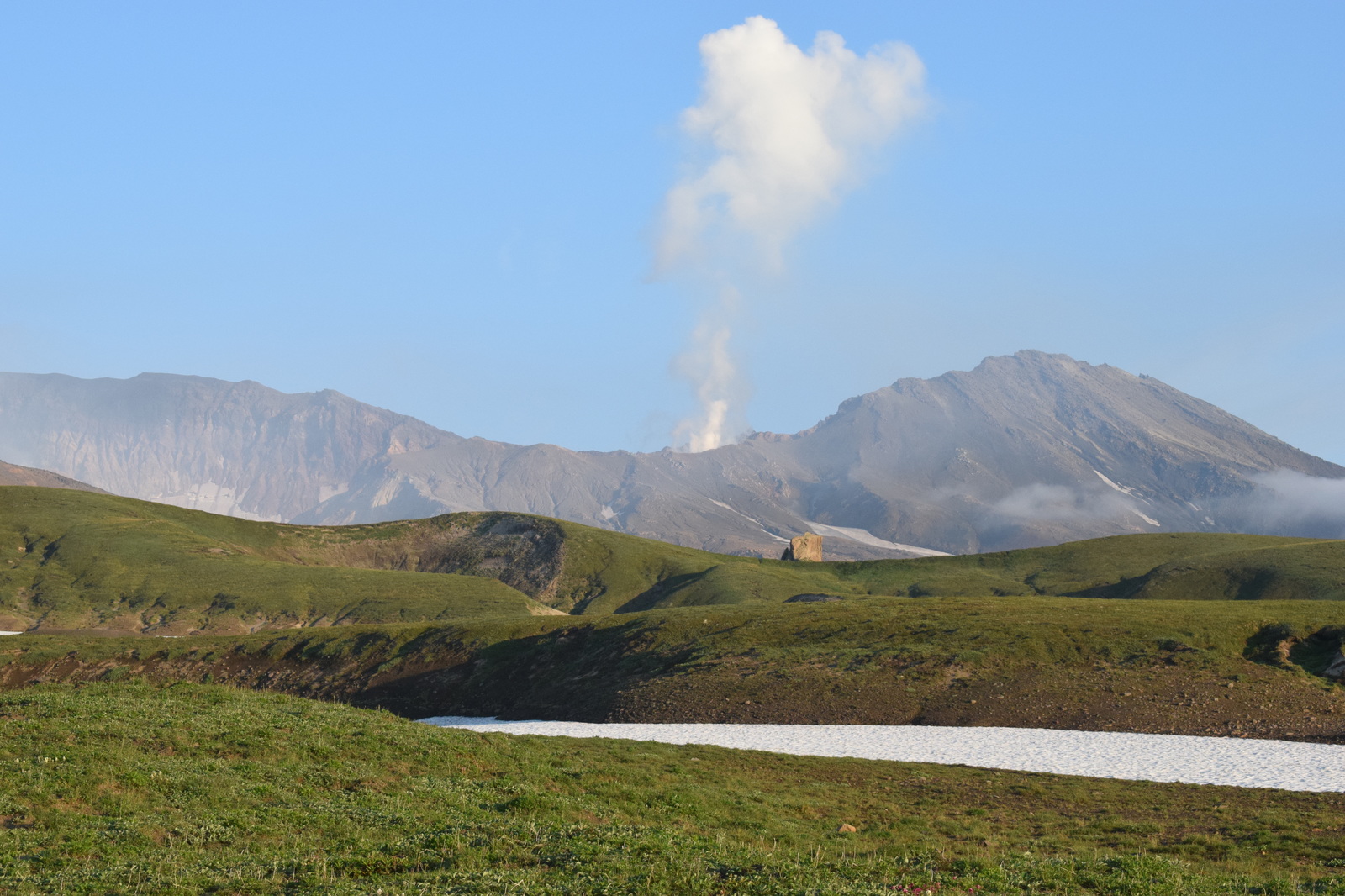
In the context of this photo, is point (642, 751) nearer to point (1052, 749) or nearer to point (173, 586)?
point (1052, 749)

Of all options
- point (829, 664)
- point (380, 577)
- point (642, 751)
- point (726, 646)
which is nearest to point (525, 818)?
point (642, 751)

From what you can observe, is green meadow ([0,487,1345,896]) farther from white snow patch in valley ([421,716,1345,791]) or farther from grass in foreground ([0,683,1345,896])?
white snow patch in valley ([421,716,1345,791])

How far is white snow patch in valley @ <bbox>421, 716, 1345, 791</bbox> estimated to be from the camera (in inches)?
1492

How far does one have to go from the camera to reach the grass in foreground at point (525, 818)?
1753cm

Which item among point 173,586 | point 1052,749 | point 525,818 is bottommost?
point 173,586

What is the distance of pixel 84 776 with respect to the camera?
73.0 feet

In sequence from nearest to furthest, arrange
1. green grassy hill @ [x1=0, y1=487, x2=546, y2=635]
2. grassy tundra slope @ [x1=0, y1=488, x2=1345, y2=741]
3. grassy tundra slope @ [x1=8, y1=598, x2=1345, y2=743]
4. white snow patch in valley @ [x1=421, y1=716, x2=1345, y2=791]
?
white snow patch in valley @ [x1=421, y1=716, x2=1345, y2=791] → grassy tundra slope @ [x1=8, y1=598, x2=1345, y2=743] → grassy tundra slope @ [x1=0, y1=488, x2=1345, y2=741] → green grassy hill @ [x1=0, y1=487, x2=546, y2=635]

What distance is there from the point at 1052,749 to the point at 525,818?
31.3 metres

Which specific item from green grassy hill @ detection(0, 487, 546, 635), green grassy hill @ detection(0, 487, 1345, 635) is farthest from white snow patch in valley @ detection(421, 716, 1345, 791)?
green grassy hill @ detection(0, 487, 1345, 635)

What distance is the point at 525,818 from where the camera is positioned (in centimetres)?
2366

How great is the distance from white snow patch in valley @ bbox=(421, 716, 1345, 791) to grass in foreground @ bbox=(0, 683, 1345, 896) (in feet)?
12.2

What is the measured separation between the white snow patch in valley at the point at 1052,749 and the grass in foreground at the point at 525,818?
12.2ft

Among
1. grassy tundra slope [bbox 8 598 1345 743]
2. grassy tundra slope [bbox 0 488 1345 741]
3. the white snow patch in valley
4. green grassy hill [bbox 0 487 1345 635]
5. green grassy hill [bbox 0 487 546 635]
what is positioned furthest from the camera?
green grassy hill [bbox 0 487 1345 635]

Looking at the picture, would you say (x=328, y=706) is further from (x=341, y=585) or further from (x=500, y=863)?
(x=341, y=585)
